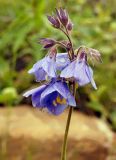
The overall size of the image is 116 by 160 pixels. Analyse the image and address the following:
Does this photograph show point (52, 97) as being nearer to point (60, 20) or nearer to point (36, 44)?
point (60, 20)

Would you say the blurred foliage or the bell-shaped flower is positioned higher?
the bell-shaped flower

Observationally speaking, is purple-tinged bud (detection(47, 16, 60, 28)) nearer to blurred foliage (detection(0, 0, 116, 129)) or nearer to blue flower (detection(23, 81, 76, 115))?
blue flower (detection(23, 81, 76, 115))

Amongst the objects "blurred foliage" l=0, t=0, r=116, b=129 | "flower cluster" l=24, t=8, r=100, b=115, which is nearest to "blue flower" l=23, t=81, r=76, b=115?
"flower cluster" l=24, t=8, r=100, b=115

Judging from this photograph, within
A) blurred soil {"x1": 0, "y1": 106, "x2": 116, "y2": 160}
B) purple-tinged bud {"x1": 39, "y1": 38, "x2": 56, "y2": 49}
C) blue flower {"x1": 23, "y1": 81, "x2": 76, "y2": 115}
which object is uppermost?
purple-tinged bud {"x1": 39, "y1": 38, "x2": 56, "y2": 49}

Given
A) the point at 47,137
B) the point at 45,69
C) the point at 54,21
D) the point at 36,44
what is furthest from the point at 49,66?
the point at 36,44

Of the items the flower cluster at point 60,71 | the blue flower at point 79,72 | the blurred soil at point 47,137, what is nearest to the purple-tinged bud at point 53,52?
the flower cluster at point 60,71

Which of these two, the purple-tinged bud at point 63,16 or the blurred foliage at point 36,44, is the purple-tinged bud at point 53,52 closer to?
the purple-tinged bud at point 63,16

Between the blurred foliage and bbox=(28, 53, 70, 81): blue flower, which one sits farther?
the blurred foliage
